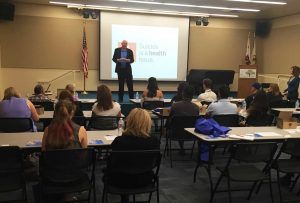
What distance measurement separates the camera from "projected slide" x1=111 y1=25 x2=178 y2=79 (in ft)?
39.1

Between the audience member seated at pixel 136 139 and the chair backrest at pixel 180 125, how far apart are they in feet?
6.44

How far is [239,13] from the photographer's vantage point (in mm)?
12141

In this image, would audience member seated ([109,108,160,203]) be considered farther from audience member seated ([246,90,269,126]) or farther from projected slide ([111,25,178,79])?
projected slide ([111,25,178,79])

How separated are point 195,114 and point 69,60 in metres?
7.50

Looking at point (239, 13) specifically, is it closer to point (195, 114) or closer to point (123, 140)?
point (195, 114)

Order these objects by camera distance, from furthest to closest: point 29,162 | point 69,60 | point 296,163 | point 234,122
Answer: point 69,60
point 234,122
point 29,162
point 296,163

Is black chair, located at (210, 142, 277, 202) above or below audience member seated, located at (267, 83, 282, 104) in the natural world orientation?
below

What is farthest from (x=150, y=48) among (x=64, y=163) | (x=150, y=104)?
(x=64, y=163)

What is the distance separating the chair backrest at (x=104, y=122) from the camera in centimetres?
482

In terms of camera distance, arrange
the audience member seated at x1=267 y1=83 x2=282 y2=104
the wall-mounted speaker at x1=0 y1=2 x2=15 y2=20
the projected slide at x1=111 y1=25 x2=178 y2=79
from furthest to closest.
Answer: the projected slide at x1=111 y1=25 x2=178 y2=79
the wall-mounted speaker at x1=0 y1=2 x2=15 y2=20
the audience member seated at x1=267 y1=83 x2=282 y2=104

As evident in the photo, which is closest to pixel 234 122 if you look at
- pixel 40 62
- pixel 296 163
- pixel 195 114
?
pixel 195 114

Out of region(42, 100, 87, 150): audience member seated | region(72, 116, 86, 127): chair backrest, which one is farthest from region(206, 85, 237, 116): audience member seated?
region(42, 100, 87, 150): audience member seated

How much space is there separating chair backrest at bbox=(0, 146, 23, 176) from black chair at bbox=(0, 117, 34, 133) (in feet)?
4.38

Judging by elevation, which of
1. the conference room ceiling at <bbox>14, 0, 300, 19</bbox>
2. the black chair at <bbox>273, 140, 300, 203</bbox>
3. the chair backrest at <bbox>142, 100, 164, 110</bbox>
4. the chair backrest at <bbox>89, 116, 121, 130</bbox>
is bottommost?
the black chair at <bbox>273, 140, 300, 203</bbox>
